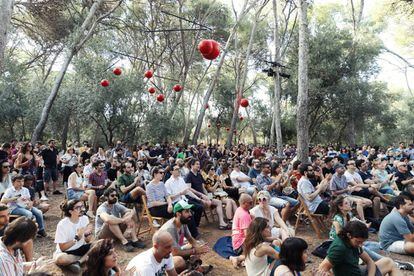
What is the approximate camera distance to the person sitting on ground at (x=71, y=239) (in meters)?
3.45

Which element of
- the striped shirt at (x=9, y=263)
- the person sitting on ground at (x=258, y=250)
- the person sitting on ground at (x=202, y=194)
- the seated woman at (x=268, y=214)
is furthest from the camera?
the person sitting on ground at (x=202, y=194)

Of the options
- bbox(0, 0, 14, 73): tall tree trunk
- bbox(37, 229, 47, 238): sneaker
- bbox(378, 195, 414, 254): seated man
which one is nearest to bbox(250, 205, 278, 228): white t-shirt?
bbox(378, 195, 414, 254): seated man

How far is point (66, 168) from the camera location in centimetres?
800

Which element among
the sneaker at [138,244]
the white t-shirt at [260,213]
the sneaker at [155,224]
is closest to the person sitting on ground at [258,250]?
the white t-shirt at [260,213]

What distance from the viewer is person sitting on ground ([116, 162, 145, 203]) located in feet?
19.1

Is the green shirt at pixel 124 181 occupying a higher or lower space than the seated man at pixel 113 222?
higher

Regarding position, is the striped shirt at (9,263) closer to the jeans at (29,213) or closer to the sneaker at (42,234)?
the jeans at (29,213)

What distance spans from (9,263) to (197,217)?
338 centimetres

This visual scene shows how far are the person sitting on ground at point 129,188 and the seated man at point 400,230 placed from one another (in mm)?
3982

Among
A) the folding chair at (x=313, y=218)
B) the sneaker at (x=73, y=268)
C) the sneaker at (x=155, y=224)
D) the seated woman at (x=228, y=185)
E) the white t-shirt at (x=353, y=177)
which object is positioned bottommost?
the sneaker at (x=73, y=268)

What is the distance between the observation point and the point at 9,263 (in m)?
2.57

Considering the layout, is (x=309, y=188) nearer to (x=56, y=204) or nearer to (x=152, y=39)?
(x=56, y=204)

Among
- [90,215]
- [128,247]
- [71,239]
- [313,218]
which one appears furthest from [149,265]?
[90,215]

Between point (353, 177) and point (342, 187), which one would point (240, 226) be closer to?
point (342, 187)
